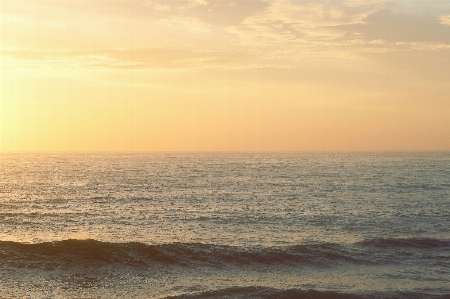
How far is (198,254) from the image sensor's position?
93.6 feet

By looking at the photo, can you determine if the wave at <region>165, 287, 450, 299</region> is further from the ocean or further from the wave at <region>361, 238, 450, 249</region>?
the wave at <region>361, 238, 450, 249</region>

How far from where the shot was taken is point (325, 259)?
27.8 m

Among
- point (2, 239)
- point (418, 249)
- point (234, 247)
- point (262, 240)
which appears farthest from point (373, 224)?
point (2, 239)

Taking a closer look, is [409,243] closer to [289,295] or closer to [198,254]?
[289,295]

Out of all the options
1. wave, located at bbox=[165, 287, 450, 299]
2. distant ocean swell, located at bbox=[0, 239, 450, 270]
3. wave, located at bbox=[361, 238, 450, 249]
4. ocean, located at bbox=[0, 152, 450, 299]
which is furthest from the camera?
wave, located at bbox=[361, 238, 450, 249]

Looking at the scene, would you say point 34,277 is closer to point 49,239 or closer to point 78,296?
point 78,296

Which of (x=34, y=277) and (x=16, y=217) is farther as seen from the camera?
(x=16, y=217)

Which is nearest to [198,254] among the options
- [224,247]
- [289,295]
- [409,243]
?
[224,247]

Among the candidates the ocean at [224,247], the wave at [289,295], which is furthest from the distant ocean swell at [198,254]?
the wave at [289,295]

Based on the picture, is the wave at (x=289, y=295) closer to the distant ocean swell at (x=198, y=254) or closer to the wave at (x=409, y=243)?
the distant ocean swell at (x=198, y=254)

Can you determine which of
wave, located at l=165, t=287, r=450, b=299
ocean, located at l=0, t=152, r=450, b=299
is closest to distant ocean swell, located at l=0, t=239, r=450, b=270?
ocean, located at l=0, t=152, r=450, b=299

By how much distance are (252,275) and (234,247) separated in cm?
499

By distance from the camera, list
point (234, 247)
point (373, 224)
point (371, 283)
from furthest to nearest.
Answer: point (373, 224)
point (234, 247)
point (371, 283)

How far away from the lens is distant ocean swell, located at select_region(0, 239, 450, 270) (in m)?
27.1
